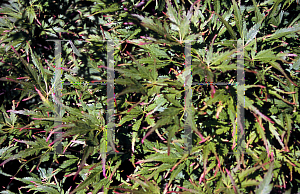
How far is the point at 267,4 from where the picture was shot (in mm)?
818

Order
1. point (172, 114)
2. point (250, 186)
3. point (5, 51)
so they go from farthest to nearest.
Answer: point (5, 51)
point (250, 186)
point (172, 114)

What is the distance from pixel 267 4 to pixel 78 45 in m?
0.83

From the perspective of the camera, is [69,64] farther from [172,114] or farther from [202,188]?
[202,188]

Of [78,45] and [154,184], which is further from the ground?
[78,45]

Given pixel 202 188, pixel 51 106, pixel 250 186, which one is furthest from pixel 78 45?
pixel 250 186

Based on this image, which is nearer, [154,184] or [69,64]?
[154,184]

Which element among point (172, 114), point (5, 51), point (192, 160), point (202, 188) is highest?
point (5, 51)

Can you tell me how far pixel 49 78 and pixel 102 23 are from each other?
34cm

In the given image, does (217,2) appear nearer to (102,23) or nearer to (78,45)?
(102,23)

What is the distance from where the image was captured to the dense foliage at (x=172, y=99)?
0.71 metres

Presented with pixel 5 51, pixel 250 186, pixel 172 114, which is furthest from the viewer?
pixel 5 51

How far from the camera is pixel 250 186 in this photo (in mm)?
763

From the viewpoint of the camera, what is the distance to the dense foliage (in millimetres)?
705

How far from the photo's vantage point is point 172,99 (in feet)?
2.22
